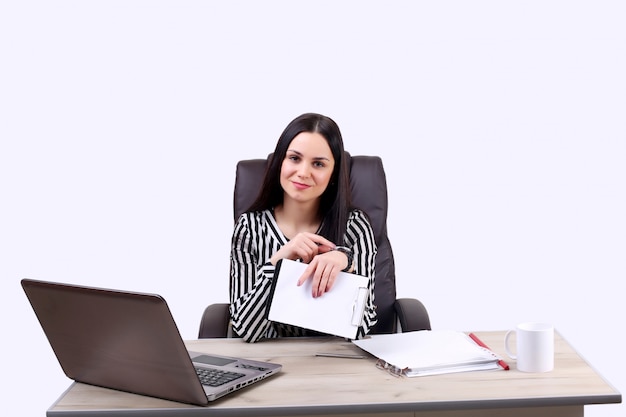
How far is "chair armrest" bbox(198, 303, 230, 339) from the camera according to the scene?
3.54 metres

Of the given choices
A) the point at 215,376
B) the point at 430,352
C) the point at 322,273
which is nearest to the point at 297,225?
the point at 322,273

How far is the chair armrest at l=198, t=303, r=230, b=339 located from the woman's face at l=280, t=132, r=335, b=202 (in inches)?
23.0

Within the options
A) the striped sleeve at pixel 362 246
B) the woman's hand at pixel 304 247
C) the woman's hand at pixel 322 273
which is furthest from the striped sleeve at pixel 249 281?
the striped sleeve at pixel 362 246

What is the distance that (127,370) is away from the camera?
2.70 m

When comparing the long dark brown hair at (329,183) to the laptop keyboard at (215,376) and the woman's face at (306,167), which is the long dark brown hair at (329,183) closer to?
the woman's face at (306,167)

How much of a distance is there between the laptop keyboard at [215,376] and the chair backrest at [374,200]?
3.78 ft

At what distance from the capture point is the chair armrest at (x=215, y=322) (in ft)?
11.6

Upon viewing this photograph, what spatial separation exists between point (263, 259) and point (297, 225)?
0.62 feet

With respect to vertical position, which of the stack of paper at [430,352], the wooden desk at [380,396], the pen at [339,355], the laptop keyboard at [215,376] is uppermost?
the stack of paper at [430,352]

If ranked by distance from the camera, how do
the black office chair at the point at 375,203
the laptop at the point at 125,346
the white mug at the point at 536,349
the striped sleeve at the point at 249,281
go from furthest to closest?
1. the black office chair at the point at 375,203
2. the striped sleeve at the point at 249,281
3. the white mug at the point at 536,349
4. the laptop at the point at 125,346

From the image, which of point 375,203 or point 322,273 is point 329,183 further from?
point 322,273

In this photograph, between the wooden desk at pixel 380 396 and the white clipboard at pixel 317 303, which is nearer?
the wooden desk at pixel 380 396

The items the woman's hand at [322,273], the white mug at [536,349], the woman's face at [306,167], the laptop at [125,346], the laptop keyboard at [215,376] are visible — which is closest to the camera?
the laptop at [125,346]

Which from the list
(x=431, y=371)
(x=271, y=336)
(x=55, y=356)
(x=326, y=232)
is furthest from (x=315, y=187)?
(x=55, y=356)
